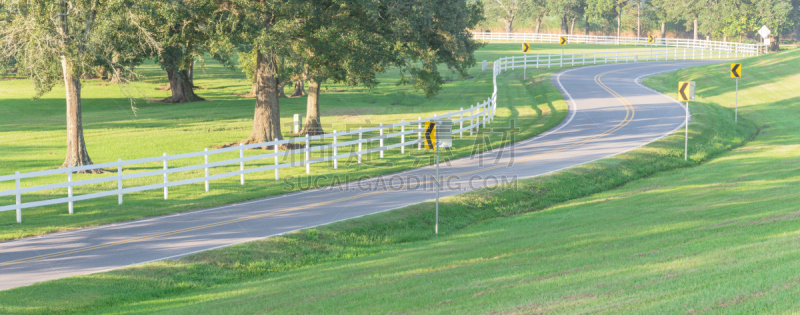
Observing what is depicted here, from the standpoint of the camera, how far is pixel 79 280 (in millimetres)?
11141

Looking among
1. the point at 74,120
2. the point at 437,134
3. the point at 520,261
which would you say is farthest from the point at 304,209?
the point at 74,120

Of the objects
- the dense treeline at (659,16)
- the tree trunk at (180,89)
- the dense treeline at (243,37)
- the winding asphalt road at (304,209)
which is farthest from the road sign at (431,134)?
the dense treeline at (659,16)

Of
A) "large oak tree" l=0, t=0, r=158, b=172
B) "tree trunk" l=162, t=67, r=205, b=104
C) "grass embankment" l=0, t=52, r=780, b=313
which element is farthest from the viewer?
"tree trunk" l=162, t=67, r=205, b=104

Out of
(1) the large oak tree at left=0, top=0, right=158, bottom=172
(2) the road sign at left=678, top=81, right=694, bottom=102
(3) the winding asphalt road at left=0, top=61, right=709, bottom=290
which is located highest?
(1) the large oak tree at left=0, top=0, right=158, bottom=172

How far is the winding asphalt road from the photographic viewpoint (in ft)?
41.1

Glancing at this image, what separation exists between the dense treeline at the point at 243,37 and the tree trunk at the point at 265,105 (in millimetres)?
42

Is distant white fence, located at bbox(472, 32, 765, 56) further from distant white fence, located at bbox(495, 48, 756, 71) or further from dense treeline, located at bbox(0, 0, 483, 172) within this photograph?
dense treeline, located at bbox(0, 0, 483, 172)

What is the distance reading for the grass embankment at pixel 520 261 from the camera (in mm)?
7766

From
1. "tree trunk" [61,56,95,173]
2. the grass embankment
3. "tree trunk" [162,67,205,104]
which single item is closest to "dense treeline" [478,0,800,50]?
"tree trunk" [162,67,205,104]

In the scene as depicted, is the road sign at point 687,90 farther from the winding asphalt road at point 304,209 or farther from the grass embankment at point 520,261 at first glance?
the grass embankment at point 520,261

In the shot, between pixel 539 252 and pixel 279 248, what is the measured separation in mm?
5628

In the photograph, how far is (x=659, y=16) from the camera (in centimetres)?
10188

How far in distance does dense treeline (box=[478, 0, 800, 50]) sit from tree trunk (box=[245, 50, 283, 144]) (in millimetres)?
60199

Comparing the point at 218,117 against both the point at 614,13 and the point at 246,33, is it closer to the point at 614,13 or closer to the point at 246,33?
the point at 246,33
